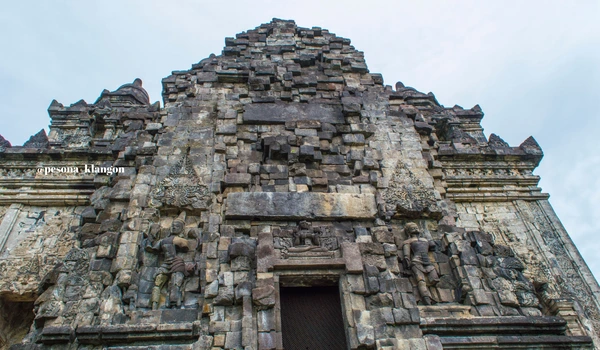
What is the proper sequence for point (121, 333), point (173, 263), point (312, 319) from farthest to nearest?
point (173, 263) < point (312, 319) < point (121, 333)

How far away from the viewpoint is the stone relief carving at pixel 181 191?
7715 mm

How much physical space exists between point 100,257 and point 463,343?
19.9 feet

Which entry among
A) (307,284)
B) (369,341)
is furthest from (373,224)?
Result: (369,341)

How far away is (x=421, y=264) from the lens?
7.23 meters

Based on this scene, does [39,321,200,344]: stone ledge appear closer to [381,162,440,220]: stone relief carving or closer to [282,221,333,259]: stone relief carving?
[282,221,333,259]: stone relief carving

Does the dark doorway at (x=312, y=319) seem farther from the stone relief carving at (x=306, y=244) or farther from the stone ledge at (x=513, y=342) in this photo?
the stone ledge at (x=513, y=342)

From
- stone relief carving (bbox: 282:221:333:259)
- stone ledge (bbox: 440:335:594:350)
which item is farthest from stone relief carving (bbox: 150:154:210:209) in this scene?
stone ledge (bbox: 440:335:594:350)

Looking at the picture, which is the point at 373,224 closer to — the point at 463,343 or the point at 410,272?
the point at 410,272

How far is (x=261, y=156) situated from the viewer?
8.68 m

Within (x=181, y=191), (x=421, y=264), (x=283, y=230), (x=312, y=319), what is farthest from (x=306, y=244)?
(x=181, y=191)

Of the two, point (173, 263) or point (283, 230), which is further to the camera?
point (283, 230)

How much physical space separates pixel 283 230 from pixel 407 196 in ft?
8.61

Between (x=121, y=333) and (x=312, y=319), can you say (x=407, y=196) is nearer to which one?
(x=312, y=319)

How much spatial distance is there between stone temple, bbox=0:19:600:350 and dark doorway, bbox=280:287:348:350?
0.07 feet
